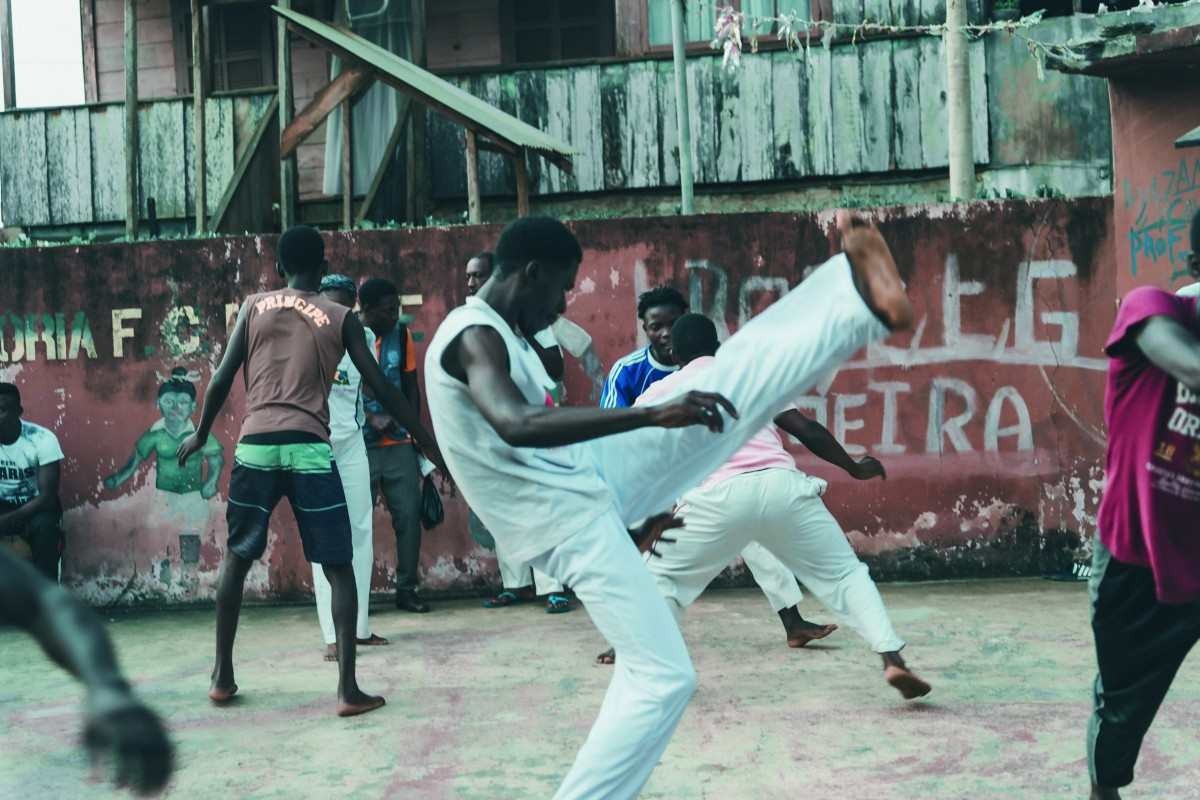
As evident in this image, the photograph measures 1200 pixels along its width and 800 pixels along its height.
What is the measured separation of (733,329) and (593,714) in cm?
326

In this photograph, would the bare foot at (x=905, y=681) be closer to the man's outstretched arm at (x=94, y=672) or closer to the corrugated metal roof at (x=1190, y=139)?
the corrugated metal roof at (x=1190, y=139)

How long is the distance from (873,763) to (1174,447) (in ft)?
5.11

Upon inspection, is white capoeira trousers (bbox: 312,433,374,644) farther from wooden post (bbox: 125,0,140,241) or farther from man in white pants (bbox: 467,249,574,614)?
wooden post (bbox: 125,0,140,241)

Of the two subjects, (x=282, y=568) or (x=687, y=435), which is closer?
(x=687, y=435)

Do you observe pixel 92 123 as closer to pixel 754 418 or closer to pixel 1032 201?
pixel 1032 201

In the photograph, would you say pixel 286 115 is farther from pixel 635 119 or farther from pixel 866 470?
pixel 866 470

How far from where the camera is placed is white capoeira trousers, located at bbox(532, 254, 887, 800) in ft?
10.6

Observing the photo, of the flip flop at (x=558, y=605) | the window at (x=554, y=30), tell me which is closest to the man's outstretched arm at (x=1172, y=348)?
the flip flop at (x=558, y=605)

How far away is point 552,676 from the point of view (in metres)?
5.80

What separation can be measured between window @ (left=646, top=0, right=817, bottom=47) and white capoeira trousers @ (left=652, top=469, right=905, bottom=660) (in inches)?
304

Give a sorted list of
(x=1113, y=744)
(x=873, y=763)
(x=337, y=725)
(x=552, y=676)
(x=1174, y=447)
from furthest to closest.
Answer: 1. (x=552, y=676)
2. (x=337, y=725)
3. (x=873, y=763)
4. (x=1113, y=744)
5. (x=1174, y=447)

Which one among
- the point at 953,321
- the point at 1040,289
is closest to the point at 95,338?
the point at 953,321

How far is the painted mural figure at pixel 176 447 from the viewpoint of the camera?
7.95m

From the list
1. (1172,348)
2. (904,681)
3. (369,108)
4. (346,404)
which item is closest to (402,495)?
(346,404)
